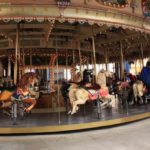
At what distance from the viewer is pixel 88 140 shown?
5480 mm

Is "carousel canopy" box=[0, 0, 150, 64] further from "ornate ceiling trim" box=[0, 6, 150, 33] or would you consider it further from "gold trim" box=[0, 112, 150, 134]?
"gold trim" box=[0, 112, 150, 134]

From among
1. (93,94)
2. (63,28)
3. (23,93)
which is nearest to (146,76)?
(93,94)

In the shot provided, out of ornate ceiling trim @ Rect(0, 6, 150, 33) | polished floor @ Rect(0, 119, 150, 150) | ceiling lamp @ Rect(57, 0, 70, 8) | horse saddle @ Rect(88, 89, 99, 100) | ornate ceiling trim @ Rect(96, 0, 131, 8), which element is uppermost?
ornate ceiling trim @ Rect(96, 0, 131, 8)

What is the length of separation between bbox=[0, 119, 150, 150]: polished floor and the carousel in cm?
18

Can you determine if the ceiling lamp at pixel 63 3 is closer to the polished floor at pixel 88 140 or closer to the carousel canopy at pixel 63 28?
the carousel canopy at pixel 63 28

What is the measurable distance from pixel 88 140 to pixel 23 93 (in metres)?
2.34

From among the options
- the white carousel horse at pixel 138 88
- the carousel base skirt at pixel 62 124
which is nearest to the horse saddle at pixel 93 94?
the carousel base skirt at pixel 62 124

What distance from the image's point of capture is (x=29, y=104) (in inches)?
278

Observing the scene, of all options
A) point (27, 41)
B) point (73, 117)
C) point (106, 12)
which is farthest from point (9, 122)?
point (27, 41)

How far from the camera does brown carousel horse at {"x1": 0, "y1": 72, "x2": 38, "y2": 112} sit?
6766 mm

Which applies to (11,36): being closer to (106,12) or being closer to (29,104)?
(29,104)

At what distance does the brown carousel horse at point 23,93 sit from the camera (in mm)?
6766

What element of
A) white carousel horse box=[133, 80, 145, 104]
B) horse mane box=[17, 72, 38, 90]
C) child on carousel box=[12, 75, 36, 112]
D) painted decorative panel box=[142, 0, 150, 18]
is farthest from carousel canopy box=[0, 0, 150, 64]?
white carousel horse box=[133, 80, 145, 104]

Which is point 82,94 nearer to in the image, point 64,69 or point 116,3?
point 116,3
